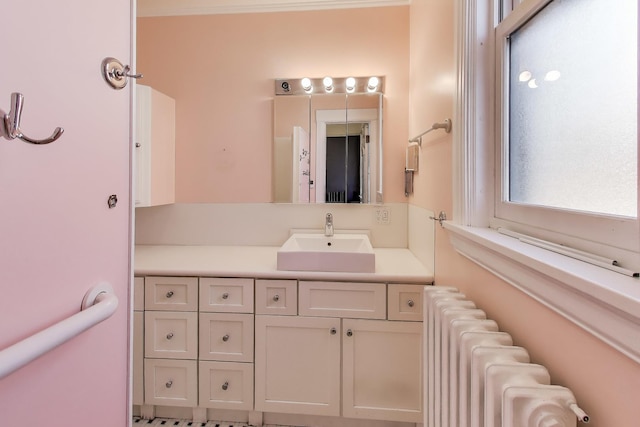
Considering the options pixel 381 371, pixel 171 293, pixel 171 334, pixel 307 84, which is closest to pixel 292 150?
pixel 307 84

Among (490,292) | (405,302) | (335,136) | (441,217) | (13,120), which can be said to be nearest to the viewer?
(13,120)

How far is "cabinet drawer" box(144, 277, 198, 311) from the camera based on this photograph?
60.3 inches

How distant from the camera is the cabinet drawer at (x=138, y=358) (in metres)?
1.55

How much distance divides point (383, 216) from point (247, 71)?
1301mm

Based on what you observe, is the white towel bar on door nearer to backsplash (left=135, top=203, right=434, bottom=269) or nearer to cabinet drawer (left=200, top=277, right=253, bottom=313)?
cabinet drawer (left=200, top=277, right=253, bottom=313)

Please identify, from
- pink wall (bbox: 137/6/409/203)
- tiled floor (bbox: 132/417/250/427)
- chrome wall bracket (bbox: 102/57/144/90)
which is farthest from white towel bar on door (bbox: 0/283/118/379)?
pink wall (bbox: 137/6/409/203)

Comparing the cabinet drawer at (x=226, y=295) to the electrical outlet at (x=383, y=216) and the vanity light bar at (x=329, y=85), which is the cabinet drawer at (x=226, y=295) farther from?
the vanity light bar at (x=329, y=85)

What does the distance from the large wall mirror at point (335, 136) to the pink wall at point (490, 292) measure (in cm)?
27

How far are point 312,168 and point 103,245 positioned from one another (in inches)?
58.2

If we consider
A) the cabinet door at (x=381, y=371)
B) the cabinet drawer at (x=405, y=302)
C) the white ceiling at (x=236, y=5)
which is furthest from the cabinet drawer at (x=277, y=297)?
the white ceiling at (x=236, y=5)

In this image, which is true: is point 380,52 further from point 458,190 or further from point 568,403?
point 568,403

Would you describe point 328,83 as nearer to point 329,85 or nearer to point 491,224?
point 329,85

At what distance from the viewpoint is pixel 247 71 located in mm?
2098

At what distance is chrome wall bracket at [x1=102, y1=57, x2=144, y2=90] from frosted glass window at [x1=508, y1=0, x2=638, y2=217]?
3.04 feet
